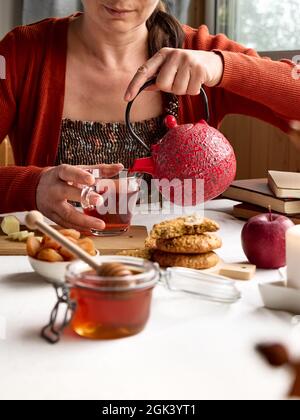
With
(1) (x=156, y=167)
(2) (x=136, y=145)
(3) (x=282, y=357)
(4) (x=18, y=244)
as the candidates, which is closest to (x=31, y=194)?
(4) (x=18, y=244)

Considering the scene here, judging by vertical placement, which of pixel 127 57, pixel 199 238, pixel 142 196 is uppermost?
pixel 127 57

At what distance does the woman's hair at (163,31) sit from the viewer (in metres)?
1.68

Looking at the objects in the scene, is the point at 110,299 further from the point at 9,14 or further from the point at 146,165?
the point at 9,14

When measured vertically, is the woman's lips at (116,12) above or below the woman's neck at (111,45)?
above

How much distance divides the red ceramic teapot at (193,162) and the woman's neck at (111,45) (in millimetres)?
640

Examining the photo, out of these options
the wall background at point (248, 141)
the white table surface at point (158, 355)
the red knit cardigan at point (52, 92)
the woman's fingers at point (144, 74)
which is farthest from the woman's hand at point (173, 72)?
the wall background at point (248, 141)

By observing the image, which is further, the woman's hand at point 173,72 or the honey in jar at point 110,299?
the woman's hand at point 173,72

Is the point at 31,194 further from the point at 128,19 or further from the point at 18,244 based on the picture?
the point at 128,19

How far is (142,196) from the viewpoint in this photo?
152 cm

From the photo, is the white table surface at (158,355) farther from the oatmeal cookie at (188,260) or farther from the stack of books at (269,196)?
the stack of books at (269,196)

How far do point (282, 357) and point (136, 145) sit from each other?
103cm

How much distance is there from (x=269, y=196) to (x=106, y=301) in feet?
2.40

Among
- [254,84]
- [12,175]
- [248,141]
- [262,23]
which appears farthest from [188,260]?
[262,23]

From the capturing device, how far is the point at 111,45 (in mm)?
1648
